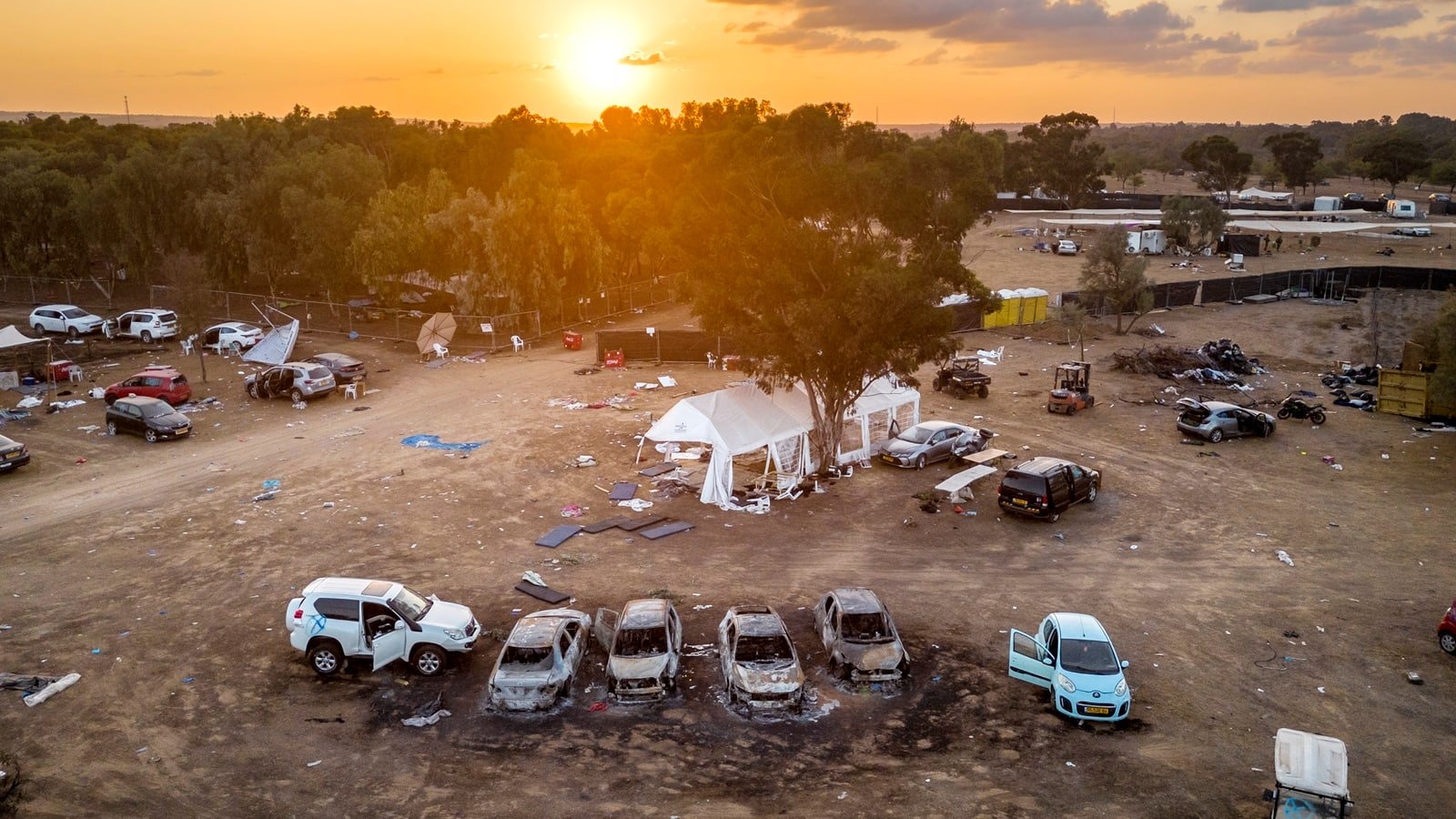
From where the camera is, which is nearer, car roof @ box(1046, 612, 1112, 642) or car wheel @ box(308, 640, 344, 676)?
car roof @ box(1046, 612, 1112, 642)

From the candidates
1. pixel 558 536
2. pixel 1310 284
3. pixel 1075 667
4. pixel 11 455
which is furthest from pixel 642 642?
pixel 1310 284

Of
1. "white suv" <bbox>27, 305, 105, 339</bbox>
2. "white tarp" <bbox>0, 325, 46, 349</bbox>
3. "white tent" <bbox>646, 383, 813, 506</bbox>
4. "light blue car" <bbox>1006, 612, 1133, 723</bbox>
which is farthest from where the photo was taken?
"white suv" <bbox>27, 305, 105, 339</bbox>

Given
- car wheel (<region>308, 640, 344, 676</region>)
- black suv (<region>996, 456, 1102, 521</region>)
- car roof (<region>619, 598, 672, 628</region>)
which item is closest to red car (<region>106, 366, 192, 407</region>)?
car wheel (<region>308, 640, 344, 676</region>)

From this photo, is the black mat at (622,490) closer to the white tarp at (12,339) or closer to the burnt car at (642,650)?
the burnt car at (642,650)

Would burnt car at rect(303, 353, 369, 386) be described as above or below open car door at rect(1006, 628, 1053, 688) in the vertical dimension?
above

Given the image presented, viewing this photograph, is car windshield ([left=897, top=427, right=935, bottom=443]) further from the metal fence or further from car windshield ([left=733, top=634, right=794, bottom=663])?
the metal fence

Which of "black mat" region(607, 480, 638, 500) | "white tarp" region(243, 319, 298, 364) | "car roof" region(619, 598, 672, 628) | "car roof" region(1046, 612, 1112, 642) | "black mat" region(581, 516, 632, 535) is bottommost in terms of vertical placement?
"black mat" region(581, 516, 632, 535)

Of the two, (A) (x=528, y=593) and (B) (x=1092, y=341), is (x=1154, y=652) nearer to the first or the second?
(A) (x=528, y=593)
